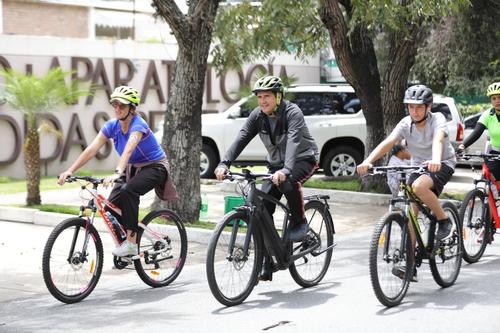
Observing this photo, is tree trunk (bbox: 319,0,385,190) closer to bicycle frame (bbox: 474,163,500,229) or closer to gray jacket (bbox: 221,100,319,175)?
bicycle frame (bbox: 474,163,500,229)

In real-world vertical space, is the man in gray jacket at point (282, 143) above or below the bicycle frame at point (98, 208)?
above

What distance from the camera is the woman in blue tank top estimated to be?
27.6 feet

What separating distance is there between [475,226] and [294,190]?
8.20 ft

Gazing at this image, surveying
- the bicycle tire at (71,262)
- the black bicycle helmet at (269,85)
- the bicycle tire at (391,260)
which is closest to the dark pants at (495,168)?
the bicycle tire at (391,260)

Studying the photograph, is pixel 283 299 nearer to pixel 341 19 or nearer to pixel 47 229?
pixel 47 229

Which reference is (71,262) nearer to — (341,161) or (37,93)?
(37,93)

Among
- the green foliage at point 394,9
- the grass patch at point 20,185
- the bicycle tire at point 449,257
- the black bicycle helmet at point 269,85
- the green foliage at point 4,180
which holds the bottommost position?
the bicycle tire at point 449,257

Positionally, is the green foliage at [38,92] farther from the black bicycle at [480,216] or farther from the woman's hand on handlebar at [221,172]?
the woman's hand on handlebar at [221,172]

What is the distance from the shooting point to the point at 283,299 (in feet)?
26.7

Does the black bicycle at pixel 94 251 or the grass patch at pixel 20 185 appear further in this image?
the grass patch at pixel 20 185

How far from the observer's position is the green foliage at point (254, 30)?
54.1 feet

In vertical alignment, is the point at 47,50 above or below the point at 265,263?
above

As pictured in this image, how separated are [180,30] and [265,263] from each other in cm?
455

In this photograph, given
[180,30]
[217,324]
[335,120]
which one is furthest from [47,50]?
[217,324]
